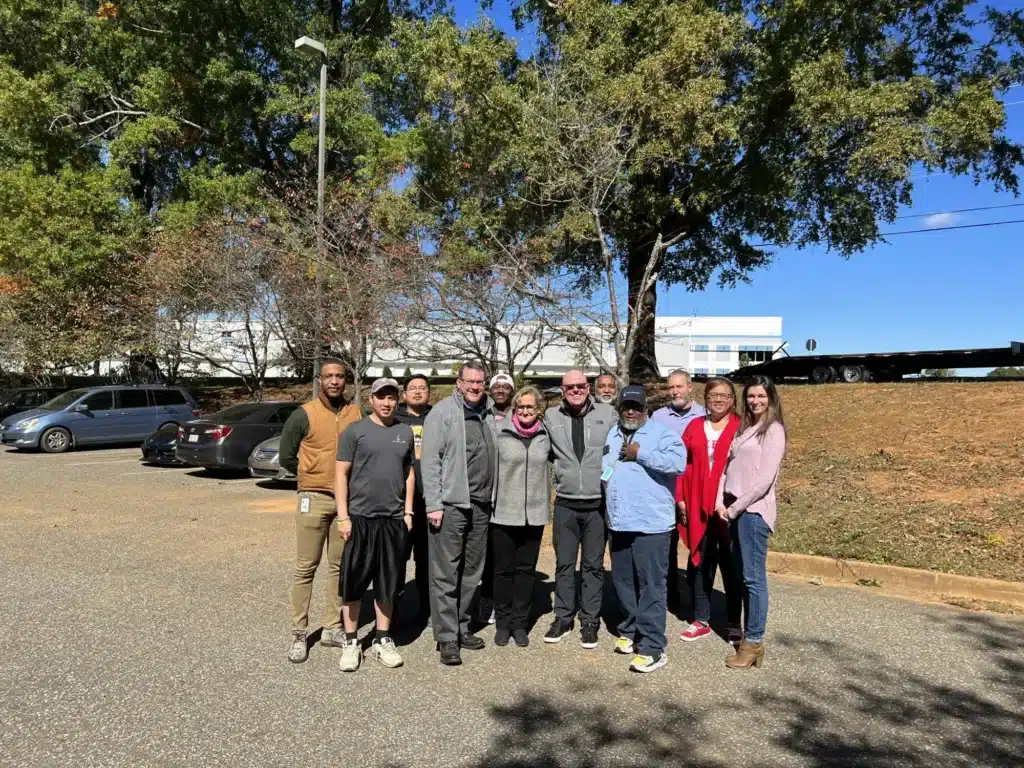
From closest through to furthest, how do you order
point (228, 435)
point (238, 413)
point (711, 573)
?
point (711, 573) < point (228, 435) < point (238, 413)

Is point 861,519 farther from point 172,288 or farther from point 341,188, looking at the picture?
point 172,288

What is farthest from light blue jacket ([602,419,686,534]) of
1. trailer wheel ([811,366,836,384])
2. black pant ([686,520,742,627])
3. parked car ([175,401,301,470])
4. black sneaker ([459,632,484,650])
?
trailer wheel ([811,366,836,384])

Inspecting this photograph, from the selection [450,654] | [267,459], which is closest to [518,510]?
[450,654]

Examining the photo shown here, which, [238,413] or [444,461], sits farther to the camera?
[238,413]

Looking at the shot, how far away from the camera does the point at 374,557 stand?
14.3 ft

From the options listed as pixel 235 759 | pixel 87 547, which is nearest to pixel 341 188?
pixel 87 547

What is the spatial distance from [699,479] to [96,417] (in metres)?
17.4

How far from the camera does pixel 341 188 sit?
65.7 feet

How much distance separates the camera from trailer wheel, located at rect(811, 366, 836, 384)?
60.3 ft

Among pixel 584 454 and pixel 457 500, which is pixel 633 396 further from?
pixel 457 500

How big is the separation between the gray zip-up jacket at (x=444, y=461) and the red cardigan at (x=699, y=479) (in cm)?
149

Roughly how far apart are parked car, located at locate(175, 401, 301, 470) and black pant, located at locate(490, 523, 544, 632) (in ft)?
30.3

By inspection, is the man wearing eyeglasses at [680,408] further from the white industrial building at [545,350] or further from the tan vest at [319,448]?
the white industrial building at [545,350]

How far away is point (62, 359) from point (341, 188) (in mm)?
10699
